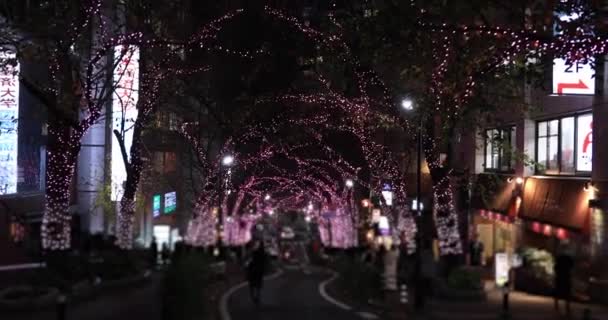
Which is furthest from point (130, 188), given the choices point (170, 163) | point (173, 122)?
point (170, 163)

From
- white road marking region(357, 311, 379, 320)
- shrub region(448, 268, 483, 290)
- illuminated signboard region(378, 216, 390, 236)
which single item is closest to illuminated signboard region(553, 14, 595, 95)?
shrub region(448, 268, 483, 290)

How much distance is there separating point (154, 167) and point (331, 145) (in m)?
12.8

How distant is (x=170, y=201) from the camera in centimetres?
5338

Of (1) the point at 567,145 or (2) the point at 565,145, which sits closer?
(1) the point at 567,145

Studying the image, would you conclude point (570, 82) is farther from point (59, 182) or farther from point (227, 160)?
point (227, 160)

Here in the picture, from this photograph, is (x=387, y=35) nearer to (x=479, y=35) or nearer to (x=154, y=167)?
(x=479, y=35)

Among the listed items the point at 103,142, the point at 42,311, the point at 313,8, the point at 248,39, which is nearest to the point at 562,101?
the point at 313,8

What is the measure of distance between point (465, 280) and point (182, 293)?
11108mm

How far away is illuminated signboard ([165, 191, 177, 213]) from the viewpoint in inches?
2069

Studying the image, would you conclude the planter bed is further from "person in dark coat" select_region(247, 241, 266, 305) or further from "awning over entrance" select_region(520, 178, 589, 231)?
"awning over entrance" select_region(520, 178, 589, 231)

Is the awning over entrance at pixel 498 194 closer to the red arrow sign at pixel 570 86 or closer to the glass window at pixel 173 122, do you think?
the red arrow sign at pixel 570 86

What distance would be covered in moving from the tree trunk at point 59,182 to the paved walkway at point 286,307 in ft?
17.1

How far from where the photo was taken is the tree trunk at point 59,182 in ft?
68.4

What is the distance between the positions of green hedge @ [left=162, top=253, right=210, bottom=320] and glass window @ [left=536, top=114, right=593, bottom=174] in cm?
1420
